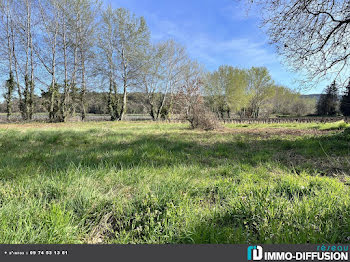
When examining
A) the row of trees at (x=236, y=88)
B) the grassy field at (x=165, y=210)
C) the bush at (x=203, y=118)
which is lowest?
the grassy field at (x=165, y=210)

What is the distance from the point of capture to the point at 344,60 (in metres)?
6.36

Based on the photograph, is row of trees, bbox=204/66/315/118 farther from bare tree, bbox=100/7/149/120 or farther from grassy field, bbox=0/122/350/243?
grassy field, bbox=0/122/350/243

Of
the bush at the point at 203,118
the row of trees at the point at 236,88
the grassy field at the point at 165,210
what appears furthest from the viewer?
the row of trees at the point at 236,88

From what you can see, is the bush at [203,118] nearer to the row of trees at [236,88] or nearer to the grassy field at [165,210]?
the grassy field at [165,210]

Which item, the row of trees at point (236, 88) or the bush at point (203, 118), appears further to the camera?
the row of trees at point (236, 88)

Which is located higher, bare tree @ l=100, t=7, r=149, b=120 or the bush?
bare tree @ l=100, t=7, r=149, b=120

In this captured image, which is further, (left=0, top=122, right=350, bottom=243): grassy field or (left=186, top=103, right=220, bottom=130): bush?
(left=186, top=103, right=220, bottom=130): bush

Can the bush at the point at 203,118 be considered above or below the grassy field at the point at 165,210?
above

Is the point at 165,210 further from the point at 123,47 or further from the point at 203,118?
the point at 123,47

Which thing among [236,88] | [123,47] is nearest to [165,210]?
[123,47]

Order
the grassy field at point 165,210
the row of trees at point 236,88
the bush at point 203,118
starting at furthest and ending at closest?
1. the row of trees at point 236,88
2. the bush at point 203,118
3. the grassy field at point 165,210

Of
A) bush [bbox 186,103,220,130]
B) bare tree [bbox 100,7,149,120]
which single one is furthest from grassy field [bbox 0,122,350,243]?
bare tree [bbox 100,7,149,120]

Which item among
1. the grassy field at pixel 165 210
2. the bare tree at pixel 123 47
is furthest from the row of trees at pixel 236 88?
the grassy field at pixel 165 210

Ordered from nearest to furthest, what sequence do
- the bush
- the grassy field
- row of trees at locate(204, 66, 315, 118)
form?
1. the grassy field
2. the bush
3. row of trees at locate(204, 66, 315, 118)
